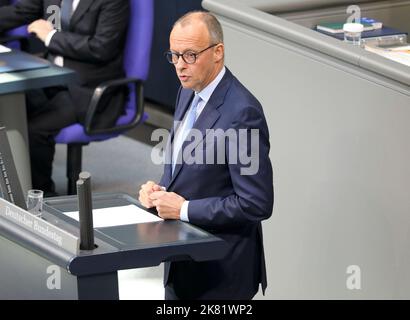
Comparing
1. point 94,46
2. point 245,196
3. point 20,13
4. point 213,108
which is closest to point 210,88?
point 213,108

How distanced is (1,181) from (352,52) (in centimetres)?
137

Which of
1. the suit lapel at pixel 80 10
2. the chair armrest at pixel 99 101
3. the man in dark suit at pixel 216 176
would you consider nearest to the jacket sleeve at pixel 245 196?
the man in dark suit at pixel 216 176

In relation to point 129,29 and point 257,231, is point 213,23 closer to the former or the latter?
point 257,231

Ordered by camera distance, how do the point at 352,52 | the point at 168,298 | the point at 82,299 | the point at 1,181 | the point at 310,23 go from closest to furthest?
the point at 82,299
the point at 1,181
the point at 168,298
the point at 352,52
the point at 310,23

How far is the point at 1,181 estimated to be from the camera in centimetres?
337

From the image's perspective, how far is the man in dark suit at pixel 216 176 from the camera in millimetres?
3402

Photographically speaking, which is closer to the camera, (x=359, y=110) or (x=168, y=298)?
(x=168, y=298)

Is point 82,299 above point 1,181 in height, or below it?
below

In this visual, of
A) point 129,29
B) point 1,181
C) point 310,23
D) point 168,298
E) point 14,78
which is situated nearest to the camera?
point 1,181

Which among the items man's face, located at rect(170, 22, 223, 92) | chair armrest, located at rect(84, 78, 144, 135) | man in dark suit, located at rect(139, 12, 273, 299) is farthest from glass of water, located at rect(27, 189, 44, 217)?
chair armrest, located at rect(84, 78, 144, 135)

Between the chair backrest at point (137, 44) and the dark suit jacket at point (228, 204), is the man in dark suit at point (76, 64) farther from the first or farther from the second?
the dark suit jacket at point (228, 204)

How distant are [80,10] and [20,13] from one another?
55cm

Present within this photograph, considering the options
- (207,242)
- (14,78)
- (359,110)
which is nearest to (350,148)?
(359,110)

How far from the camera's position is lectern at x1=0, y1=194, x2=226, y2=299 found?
308 centimetres
